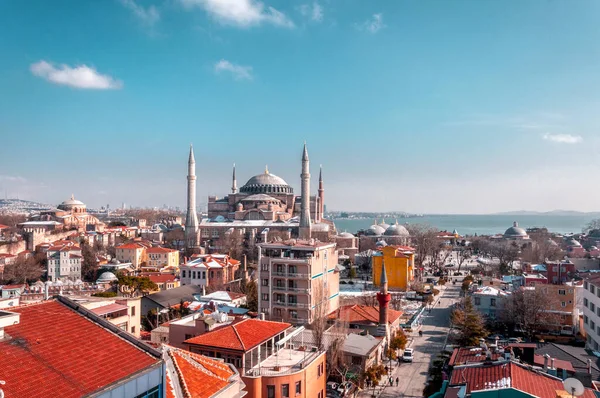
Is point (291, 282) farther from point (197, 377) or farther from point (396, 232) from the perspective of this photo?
point (396, 232)

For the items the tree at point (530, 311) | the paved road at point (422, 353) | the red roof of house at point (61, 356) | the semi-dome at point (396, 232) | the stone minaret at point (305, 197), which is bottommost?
the paved road at point (422, 353)

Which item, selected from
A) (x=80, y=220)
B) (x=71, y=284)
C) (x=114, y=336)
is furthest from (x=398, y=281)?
(x=80, y=220)

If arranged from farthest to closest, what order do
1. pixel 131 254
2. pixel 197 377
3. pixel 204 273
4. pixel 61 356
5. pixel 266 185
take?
pixel 266 185
pixel 131 254
pixel 204 273
pixel 197 377
pixel 61 356

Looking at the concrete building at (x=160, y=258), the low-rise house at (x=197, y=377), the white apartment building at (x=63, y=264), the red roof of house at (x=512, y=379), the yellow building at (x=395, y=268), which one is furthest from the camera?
the concrete building at (x=160, y=258)

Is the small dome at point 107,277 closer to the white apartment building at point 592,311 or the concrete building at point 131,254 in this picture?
the concrete building at point 131,254

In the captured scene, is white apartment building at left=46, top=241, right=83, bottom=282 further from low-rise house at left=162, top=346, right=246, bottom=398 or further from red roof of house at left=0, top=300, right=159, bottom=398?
red roof of house at left=0, top=300, right=159, bottom=398

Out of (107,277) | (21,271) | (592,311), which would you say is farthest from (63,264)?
(592,311)

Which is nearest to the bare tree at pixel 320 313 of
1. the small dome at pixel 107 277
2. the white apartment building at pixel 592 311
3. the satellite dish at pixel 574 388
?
the satellite dish at pixel 574 388
